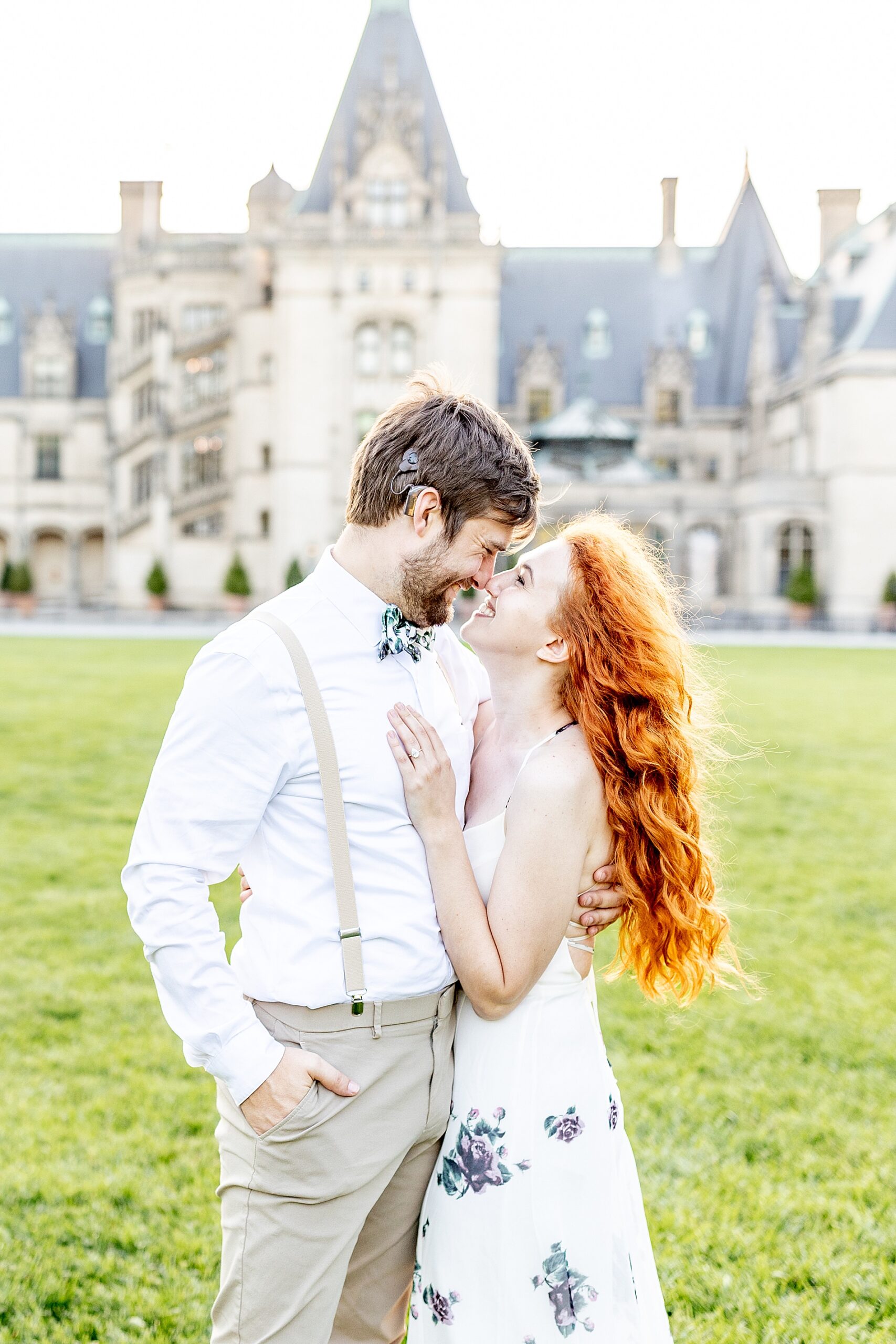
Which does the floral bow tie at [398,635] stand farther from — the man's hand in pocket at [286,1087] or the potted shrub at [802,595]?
the potted shrub at [802,595]

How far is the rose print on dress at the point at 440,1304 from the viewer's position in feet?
8.18

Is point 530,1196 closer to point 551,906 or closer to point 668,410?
point 551,906

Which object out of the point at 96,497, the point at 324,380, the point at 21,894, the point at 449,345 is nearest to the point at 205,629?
the point at 324,380

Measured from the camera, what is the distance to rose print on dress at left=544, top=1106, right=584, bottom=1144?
8.21 ft

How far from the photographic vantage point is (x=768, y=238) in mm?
48656

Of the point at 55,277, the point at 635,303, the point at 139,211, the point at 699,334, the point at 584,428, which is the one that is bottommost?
the point at 584,428

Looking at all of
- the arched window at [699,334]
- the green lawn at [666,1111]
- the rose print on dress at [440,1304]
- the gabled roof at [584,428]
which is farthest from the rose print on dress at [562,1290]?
the arched window at [699,334]

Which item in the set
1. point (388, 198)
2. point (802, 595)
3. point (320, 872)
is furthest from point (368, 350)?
point (320, 872)

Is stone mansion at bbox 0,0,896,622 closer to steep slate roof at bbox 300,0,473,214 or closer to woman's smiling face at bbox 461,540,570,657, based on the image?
steep slate roof at bbox 300,0,473,214

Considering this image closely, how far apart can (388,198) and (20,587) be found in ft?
63.5

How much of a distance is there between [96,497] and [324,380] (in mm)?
14979

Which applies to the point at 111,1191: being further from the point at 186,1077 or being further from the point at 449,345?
the point at 449,345

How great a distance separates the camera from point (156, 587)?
40469 mm

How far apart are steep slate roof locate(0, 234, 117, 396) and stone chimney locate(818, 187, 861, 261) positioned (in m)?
32.1
